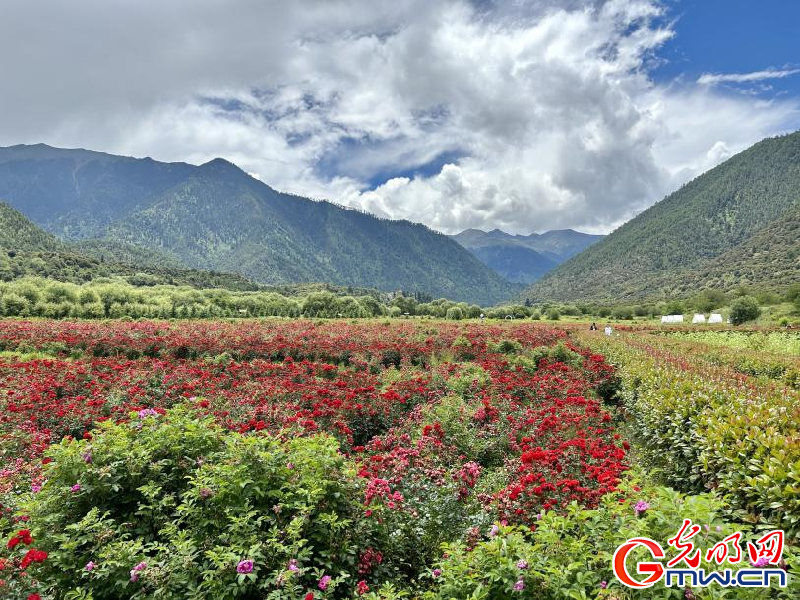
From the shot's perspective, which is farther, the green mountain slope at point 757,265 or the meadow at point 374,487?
the green mountain slope at point 757,265

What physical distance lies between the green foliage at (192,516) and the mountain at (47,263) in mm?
106745

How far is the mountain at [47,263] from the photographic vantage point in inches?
3782

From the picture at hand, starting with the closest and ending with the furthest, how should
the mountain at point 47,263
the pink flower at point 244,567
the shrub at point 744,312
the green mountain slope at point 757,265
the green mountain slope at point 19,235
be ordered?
the pink flower at point 244,567, the shrub at point 744,312, the mountain at point 47,263, the green mountain slope at point 19,235, the green mountain slope at point 757,265

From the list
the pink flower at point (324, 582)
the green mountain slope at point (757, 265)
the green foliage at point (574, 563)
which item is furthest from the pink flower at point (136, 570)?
the green mountain slope at point (757, 265)

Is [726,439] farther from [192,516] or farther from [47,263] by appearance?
[47,263]

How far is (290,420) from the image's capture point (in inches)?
315

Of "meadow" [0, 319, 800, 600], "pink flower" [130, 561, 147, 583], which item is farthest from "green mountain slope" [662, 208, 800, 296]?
"pink flower" [130, 561, 147, 583]

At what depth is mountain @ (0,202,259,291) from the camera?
96.1 m

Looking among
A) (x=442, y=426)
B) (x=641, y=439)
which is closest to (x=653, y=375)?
(x=641, y=439)

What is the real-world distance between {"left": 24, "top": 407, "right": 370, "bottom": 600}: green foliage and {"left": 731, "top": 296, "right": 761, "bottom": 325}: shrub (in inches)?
2506

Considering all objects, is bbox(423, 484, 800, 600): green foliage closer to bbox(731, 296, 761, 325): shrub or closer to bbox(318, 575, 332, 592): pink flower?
bbox(318, 575, 332, 592): pink flower

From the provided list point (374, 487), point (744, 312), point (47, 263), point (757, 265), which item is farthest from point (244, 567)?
point (757, 265)

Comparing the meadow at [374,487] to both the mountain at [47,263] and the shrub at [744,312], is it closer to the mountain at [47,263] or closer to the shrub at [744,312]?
the shrub at [744,312]

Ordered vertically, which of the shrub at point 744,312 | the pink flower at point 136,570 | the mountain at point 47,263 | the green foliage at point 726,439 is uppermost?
the mountain at point 47,263
